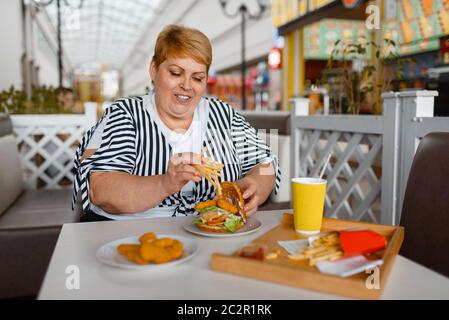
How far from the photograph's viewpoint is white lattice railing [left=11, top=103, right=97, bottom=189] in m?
3.21

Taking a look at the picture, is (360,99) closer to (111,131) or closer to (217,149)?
(217,149)

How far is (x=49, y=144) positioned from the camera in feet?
10.9

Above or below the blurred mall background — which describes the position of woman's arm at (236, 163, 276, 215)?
below

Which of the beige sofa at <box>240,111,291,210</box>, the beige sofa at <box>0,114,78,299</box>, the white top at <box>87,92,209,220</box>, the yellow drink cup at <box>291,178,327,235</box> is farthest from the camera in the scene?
the beige sofa at <box>240,111,291,210</box>

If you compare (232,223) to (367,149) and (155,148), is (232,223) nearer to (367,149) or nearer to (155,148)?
(155,148)

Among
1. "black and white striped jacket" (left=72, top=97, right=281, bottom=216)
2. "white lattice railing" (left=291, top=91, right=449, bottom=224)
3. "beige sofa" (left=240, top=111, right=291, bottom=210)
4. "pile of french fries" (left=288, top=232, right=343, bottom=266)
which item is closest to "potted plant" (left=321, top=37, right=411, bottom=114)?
"white lattice railing" (left=291, top=91, right=449, bottom=224)

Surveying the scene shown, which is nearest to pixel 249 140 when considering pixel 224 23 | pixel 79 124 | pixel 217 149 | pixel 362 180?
pixel 217 149

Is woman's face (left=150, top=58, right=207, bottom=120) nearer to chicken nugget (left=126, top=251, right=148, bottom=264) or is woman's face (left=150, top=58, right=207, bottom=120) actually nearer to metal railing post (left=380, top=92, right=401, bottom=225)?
chicken nugget (left=126, top=251, right=148, bottom=264)

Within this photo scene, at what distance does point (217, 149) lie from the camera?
1492mm

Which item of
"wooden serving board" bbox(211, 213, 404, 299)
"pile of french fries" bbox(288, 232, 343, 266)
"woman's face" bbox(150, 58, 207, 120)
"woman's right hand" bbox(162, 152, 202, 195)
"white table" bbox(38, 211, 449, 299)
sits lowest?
"white table" bbox(38, 211, 449, 299)

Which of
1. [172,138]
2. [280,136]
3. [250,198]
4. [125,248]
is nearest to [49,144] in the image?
[280,136]

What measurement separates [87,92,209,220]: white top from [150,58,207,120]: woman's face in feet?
0.15

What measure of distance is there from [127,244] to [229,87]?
12.4 metres

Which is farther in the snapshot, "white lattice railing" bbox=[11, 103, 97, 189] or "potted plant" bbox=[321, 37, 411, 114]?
"white lattice railing" bbox=[11, 103, 97, 189]
